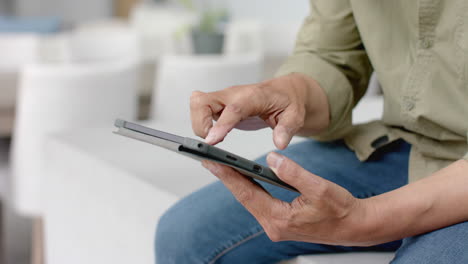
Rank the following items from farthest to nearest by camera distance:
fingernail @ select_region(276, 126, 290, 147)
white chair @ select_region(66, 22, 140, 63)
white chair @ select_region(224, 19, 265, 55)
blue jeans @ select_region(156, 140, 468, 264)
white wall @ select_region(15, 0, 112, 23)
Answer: white wall @ select_region(15, 0, 112, 23)
white chair @ select_region(224, 19, 265, 55)
white chair @ select_region(66, 22, 140, 63)
blue jeans @ select_region(156, 140, 468, 264)
fingernail @ select_region(276, 126, 290, 147)

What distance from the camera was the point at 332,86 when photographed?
0.88m

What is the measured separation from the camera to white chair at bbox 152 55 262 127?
2.21 meters

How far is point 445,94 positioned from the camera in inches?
30.2

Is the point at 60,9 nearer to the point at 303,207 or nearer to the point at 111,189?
the point at 111,189

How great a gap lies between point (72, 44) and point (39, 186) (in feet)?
3.52

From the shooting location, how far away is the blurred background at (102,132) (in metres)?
1.21

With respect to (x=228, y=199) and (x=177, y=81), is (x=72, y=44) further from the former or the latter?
(x=228, y=199)

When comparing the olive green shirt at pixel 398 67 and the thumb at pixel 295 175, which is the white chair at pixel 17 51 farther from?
the thumb at pixel 295 175

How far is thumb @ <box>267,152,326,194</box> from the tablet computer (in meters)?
0.02

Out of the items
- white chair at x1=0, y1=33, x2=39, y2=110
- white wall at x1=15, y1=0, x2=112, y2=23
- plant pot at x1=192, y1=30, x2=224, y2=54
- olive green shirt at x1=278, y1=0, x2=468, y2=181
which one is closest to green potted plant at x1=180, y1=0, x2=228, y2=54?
plant pot at x1=192, y1=30, x2=224, y2=54

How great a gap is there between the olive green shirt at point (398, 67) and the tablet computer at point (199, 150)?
0.22 metres

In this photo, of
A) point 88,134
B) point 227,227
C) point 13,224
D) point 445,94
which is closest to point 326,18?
point 445,94

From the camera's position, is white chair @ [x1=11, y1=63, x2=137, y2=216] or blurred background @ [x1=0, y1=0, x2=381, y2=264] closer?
blurred background @ [x1=0, y1=0, x2=381, y2=264]

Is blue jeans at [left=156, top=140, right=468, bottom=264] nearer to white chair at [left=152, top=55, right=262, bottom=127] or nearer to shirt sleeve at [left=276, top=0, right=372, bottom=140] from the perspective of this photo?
shirt sleeve at [left=276, top=0, right=372, bottom=140]
